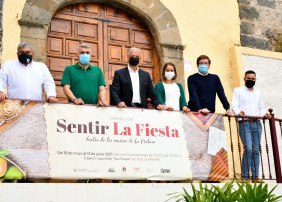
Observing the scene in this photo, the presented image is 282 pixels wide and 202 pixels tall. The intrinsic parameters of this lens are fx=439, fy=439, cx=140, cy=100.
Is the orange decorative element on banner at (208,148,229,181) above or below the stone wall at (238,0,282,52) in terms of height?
below

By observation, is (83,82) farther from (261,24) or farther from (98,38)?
(261,24)

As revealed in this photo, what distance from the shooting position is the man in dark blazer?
5.53 metres

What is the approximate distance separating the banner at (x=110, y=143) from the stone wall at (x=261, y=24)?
150 inches

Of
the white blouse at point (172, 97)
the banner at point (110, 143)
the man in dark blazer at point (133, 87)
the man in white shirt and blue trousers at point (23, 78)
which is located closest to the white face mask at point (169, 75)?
the white blouse at point (172, 97)

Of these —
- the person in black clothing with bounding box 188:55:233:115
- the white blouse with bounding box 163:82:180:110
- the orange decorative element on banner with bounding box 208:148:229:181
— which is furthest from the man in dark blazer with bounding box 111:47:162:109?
the orange decorative element on banner with bounding box 208:148:229:181

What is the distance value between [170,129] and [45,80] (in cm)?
162

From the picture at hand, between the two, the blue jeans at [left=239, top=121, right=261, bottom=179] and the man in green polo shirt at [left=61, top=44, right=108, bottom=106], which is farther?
the blue jeans at [left=239, top=121, right=261, bottom=179]

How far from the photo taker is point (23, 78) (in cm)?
512

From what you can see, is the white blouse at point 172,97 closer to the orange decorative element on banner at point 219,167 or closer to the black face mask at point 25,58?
the orange decorative element on banner at point 219,167

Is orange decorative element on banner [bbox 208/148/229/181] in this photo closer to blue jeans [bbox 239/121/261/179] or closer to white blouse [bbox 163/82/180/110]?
blue jeans [bbox 239/121/261/179]

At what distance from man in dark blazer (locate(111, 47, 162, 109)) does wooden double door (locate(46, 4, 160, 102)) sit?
5.84 ft

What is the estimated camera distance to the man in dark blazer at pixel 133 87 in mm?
5527

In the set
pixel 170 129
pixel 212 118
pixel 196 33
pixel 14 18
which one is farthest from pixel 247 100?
pixel 14 18

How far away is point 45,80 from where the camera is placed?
17.3 feet
